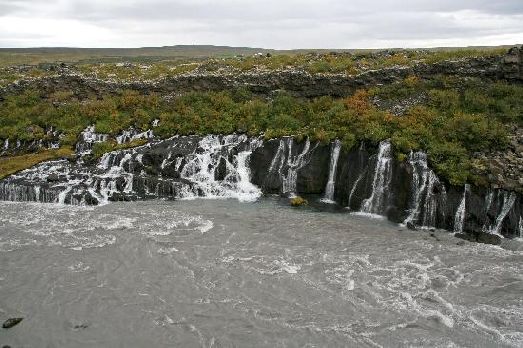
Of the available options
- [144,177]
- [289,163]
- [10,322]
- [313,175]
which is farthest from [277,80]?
[10,322]

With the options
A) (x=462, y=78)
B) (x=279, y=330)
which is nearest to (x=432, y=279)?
(x=279, y=330)

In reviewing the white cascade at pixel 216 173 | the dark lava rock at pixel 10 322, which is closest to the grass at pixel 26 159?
the white cascade at pixel 216 173

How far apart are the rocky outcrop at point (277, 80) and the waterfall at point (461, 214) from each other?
619 inches

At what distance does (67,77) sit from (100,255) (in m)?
35.7

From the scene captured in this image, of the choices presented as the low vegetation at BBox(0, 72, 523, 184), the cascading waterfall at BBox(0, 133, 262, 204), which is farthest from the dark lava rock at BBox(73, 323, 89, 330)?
the low vegetation at BBox(0, 72, 523, 184)

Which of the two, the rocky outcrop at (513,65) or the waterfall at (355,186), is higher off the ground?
the rocky outcrop at (513,65)

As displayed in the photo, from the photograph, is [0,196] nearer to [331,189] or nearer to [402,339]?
[331,189]

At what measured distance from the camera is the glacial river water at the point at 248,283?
20.2m

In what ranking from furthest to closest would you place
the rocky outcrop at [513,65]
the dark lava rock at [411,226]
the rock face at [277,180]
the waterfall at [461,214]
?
the rocky outcrop at [513,65]
the rock face at [277,180]
the dark lava rock at [411,226]
the waterfall at [461,214]

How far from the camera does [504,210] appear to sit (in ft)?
102

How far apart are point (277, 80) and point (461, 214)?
25.5 meters

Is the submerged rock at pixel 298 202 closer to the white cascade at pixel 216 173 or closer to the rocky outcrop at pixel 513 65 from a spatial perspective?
the white cascade at pixel 216 173

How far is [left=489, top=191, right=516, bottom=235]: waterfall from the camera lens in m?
31.0

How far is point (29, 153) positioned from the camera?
151 feet
